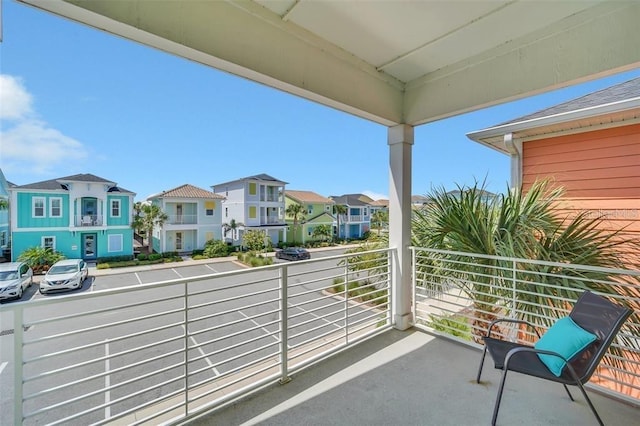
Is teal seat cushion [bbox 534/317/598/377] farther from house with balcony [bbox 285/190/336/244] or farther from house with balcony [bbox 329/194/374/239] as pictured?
house with balcony [bbox 329/194/374/239]

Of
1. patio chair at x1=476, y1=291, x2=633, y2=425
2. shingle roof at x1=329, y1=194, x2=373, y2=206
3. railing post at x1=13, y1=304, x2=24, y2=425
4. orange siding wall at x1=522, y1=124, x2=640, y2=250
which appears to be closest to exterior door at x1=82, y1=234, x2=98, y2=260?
railing post at x1=13, y1=304, x2=24, y2=425

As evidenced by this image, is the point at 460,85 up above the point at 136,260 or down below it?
above

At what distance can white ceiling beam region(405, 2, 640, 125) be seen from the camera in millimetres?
1706

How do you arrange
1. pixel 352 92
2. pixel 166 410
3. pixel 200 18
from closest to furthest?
pixel 200 18 < pixel 166 410 < pixel 352 92

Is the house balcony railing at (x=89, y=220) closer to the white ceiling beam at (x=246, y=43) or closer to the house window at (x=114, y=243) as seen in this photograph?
the house window at (x=114, y=243)

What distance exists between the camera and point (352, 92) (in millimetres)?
2391

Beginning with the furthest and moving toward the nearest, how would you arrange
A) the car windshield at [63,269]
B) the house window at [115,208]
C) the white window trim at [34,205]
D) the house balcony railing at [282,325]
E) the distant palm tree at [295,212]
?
1. the distant palm tree at [295,212]
2. the house window at [115,208]
3. the white window trim at [34,205]
4. the car windshield at [63,269]
5. the house balcony railing at [282,325]

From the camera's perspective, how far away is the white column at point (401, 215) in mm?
2920

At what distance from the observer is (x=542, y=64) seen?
2004 mm

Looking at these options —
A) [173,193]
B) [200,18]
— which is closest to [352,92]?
[200,18]

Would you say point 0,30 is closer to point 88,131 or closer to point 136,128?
point 88,131

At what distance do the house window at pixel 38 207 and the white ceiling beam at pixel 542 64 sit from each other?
8167 millimetres

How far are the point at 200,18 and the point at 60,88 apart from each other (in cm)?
691

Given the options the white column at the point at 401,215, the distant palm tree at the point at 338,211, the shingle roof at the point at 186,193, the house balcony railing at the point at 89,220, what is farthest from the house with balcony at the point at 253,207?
the white column at the point at 401,215
